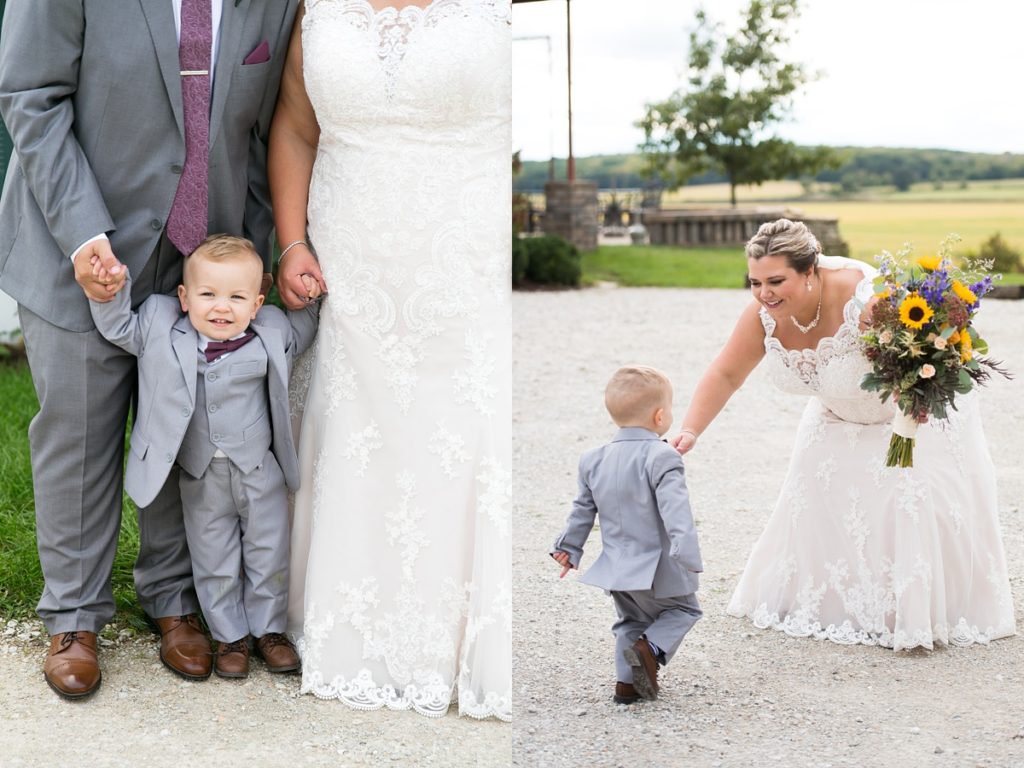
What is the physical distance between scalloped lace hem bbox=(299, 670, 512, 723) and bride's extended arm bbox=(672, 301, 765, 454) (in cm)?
119

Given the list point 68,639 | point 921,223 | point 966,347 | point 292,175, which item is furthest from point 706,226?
point 68,639

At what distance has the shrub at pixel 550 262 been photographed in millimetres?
15016

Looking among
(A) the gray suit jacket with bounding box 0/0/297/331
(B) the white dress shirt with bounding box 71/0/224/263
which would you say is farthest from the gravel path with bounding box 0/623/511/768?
(B) the white dress shirt with bounding box 71/0/224/263

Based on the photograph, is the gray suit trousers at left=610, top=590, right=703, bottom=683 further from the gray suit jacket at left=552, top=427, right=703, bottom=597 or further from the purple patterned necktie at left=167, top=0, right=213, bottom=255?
the purple patterned necktie at left=167, top=0, right=213, bottom=255

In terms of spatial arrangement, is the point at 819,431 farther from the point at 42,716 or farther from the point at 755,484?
the point at 42,716

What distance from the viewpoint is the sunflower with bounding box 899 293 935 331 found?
3.37 m

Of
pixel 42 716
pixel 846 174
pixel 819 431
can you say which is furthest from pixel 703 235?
pixel 42 716

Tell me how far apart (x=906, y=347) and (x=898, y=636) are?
3.15 ft

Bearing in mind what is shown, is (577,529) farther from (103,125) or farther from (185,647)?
(103,125)

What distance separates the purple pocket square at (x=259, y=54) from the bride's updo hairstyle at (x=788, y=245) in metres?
1.53

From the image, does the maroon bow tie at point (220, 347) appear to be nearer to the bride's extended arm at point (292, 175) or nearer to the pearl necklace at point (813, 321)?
the bride's extended arm at point (292, 175)

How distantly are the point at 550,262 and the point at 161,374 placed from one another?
1208 cm

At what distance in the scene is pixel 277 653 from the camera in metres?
3.29

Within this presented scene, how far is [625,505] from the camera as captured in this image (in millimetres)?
3145
